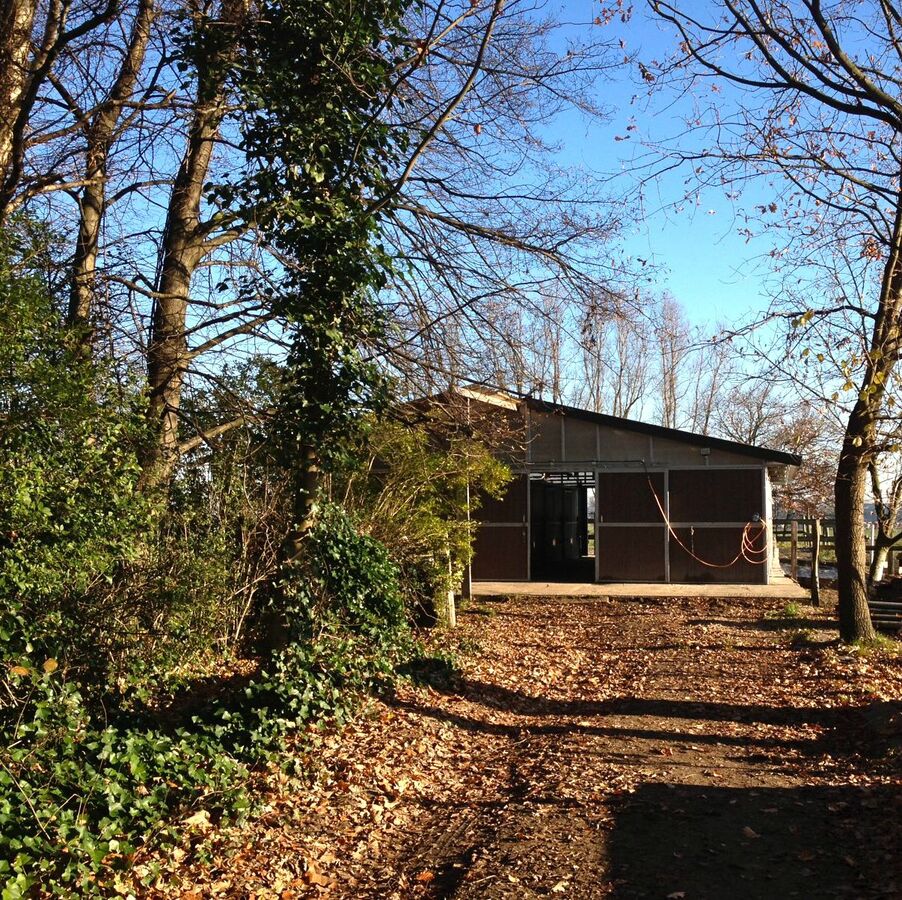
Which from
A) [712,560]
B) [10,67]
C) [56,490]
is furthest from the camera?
[712,560]

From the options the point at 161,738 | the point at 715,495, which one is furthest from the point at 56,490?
the point at 715,495

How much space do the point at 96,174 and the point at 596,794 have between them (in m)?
8.14

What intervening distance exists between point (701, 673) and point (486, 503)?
10264 mm

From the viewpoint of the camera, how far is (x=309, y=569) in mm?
8727

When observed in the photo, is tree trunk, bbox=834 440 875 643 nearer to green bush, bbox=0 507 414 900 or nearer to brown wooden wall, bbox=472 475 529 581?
green bush, bbox=0 507 414 900

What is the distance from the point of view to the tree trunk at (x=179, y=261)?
353 inches

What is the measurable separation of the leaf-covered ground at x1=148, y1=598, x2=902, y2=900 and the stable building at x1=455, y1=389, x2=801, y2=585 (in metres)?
8.42

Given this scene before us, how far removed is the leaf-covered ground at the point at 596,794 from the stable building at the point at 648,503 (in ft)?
27.6

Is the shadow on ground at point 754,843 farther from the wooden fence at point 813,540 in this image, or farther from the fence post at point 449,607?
the wooden fence at point 813,540

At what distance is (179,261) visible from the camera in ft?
34.8

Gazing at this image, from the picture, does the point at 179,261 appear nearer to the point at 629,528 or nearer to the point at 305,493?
the point at 305,493

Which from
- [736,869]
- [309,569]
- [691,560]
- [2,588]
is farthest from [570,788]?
[691,560]

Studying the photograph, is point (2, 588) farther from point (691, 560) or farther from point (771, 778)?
point (691, 560)

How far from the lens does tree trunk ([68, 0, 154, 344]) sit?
9.14 m
